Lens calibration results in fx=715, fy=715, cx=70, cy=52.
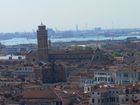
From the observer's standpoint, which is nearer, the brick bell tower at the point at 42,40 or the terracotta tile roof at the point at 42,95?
the terracotta tile roof at the point at 42,95

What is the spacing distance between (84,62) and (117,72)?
25568 mm

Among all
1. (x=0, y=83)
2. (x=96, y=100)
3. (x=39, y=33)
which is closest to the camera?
(x=96, y=100)

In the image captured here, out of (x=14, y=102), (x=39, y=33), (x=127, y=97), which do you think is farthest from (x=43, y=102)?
(x=39, y=33)

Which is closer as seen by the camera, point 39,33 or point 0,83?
point 0,83

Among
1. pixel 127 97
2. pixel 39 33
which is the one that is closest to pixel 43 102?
pixel 127 97

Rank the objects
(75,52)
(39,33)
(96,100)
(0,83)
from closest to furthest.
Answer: (96,100) < (0,83) < (39,33) < (75,52)

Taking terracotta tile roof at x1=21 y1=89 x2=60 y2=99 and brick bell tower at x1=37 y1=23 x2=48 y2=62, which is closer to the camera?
terracotta tile roof at x1=21 y1=89 x2=60 y2=99

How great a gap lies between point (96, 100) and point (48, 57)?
127ft

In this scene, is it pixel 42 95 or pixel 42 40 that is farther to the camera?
pixel 42 40

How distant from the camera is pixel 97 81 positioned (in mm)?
51125

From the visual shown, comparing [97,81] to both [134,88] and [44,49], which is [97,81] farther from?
[44,49]

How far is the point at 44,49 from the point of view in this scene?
2876 inches

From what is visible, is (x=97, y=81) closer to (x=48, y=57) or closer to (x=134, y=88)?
(x=134, y=88)

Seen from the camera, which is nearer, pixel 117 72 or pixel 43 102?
pixel 43 102
